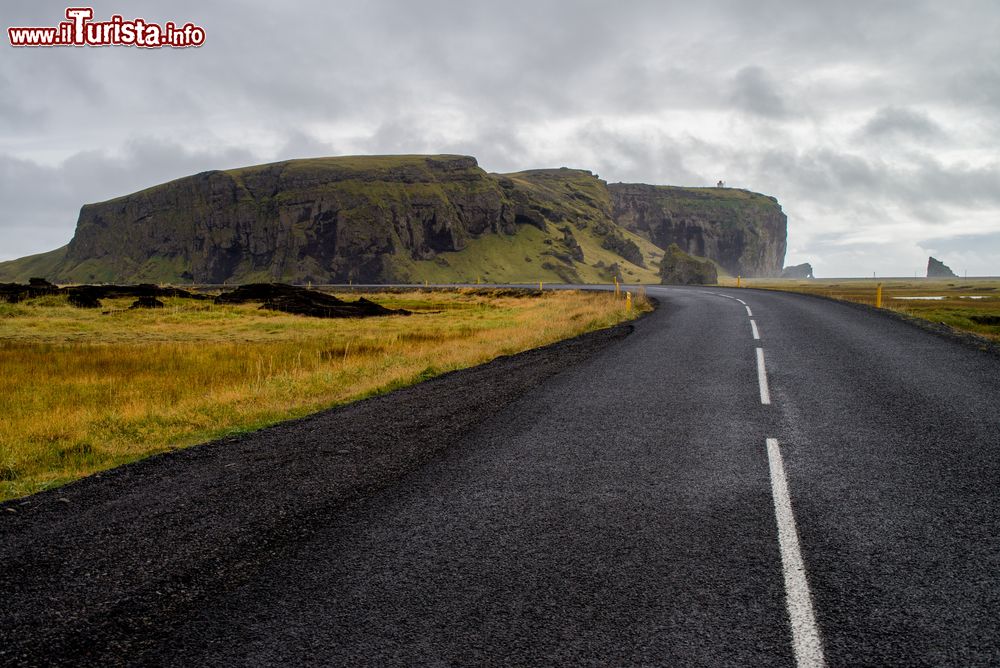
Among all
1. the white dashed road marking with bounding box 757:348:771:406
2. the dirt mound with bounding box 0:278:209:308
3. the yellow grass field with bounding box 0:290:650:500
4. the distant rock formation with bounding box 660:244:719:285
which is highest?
the distant rock formation with bounding box 660:244:719:285

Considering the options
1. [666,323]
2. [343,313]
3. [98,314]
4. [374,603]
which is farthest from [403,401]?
[98,314]

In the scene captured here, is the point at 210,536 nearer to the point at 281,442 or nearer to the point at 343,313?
the point at 281,442

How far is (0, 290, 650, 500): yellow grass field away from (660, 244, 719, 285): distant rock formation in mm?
81893

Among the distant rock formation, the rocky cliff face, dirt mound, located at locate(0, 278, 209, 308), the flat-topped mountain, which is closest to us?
dirt mound, located at locate(0, 278, 209, 308)

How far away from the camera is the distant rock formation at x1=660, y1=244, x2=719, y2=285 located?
109m

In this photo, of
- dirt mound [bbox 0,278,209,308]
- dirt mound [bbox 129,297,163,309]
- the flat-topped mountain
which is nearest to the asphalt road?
dirt mound [bbox 129,297,163,309]

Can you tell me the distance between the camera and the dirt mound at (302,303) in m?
37.4

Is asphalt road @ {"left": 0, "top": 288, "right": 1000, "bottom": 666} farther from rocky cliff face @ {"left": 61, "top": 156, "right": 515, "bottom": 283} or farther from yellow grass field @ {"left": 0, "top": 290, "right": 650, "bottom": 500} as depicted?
rocky cliff face @ {"left": 61, "top": 156, "right": 515, "bottom": 283}

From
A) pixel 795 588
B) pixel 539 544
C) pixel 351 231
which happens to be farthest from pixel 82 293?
pixel 351 231

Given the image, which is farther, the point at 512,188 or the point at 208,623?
the point at 512,188

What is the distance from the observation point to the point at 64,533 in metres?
4.84

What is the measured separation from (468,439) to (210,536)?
3249 mm

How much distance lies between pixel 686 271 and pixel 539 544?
366 feet

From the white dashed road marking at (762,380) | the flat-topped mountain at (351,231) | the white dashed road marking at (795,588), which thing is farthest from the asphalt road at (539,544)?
the flat-topped mountain at (351,231)
